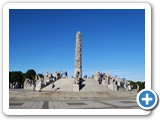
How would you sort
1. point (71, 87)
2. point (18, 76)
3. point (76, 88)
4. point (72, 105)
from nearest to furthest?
point (72, 105), point (76, 88), point (71, 87), point (18, 76)

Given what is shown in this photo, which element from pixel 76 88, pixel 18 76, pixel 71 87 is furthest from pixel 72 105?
pixel 18 76

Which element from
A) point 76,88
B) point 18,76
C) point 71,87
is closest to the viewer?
point 76,88

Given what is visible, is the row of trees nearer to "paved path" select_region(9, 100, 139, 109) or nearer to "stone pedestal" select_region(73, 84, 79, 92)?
"stone pedestal" select_region(73, 84, 79, 92)

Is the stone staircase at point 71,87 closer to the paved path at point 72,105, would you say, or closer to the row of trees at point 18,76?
the row of trees at point 18,76

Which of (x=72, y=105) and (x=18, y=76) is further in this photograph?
(x=18, y=76)

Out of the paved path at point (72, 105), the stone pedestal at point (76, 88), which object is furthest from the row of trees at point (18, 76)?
the paved path at point (72, 105)

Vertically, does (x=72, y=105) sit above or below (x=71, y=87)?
above

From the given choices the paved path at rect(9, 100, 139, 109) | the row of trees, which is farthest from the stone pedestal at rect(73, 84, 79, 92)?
the row of trees

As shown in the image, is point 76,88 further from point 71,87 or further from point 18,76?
point 18,76

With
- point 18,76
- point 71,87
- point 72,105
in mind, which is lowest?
point 71,87

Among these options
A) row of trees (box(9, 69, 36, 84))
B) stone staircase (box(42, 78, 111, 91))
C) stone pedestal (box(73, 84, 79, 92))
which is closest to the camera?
stone pedestal (box(73, 84, 79, 92))

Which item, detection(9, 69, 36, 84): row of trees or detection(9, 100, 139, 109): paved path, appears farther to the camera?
detection(9, 69, 36, 84): row of trees
